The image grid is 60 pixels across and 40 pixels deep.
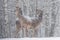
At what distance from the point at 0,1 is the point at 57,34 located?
1.93 ft

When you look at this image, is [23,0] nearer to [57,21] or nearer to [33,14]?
[33,14]

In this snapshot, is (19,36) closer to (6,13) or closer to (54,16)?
(6,13)

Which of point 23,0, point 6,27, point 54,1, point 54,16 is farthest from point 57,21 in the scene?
point 6,27

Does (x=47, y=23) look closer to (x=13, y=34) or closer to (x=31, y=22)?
(x=31, y=22)

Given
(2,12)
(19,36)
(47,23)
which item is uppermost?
(2,12)

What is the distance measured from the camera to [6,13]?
94 centimetres

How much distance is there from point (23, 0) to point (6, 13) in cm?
19

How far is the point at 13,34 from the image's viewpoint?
3.14 feet

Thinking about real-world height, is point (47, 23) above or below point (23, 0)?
below

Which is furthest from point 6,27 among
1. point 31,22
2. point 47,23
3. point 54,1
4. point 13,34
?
point 54,1

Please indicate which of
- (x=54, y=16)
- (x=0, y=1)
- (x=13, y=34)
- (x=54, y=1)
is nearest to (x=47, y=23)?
(x=54, y=16)

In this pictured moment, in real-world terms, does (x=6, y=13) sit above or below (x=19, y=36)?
above

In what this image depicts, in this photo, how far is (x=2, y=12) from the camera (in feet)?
3.10

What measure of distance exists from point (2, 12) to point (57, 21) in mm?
498
